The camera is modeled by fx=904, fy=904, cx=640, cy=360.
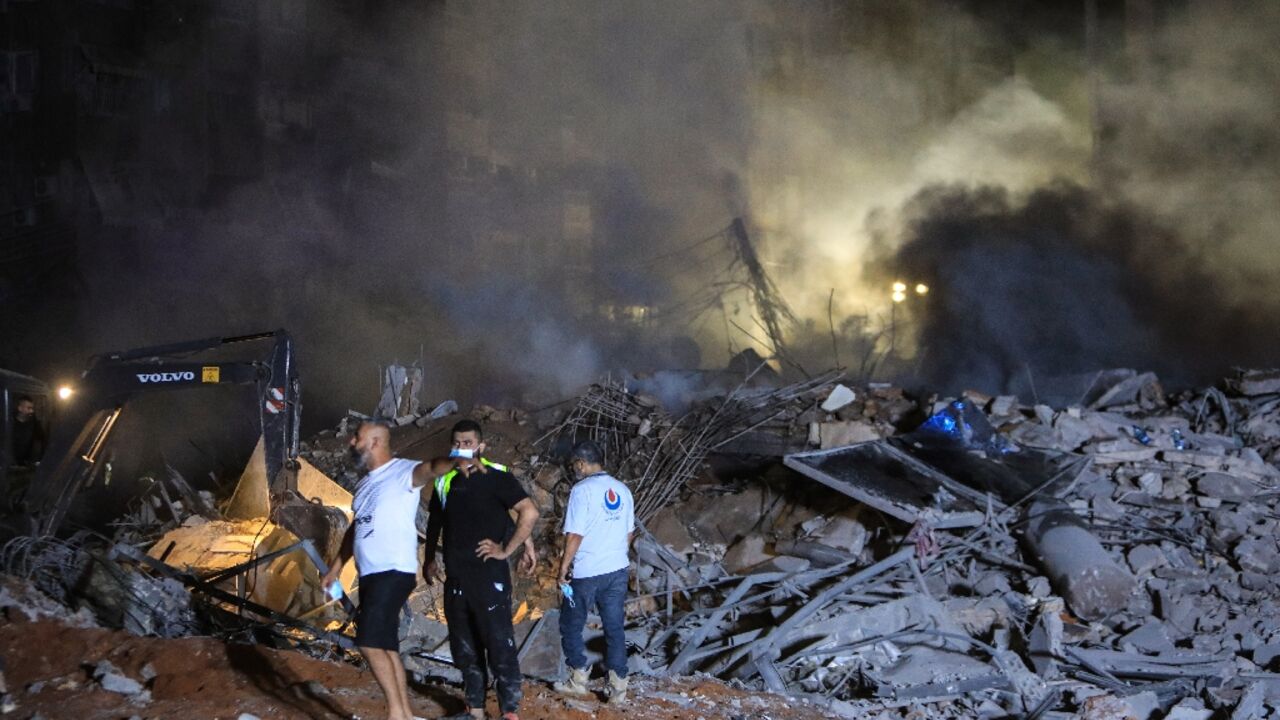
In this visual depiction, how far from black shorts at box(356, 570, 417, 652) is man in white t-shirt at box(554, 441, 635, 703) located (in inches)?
42.6

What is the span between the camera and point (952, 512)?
7.76 meters

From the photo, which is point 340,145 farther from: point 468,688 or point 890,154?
point 468,688

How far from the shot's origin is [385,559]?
12.0 ft

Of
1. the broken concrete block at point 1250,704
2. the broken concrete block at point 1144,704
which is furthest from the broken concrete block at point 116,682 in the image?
the broken concrete block at point 1250,704

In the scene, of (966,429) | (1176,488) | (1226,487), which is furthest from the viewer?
(966,429)

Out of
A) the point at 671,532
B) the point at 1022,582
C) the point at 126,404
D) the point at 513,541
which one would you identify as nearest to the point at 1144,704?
the point at 1022,582

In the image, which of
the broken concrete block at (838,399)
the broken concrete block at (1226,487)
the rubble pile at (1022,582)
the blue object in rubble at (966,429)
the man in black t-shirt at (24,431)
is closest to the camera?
the rubble pile at (1022,582)

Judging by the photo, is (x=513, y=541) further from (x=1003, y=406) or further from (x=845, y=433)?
(x=1003, y=406)

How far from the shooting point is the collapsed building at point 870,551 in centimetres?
580

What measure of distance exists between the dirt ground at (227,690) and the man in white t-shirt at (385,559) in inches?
22.2

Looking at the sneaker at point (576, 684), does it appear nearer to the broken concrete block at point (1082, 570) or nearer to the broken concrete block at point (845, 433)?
the broken concrete block at point (1082, 570)

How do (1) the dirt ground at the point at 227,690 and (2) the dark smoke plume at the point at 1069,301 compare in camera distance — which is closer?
(1) the dirt ground at the point at 227,690

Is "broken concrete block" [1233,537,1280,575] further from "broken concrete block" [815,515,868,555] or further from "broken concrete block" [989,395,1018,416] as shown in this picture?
"broken concrete block" [815,515,868,555]

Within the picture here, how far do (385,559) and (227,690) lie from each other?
141 centimetres
